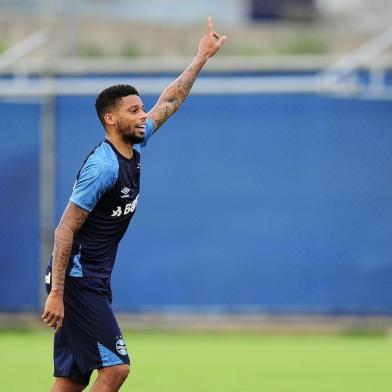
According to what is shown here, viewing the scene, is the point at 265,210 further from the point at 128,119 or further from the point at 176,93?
the point at 128,119

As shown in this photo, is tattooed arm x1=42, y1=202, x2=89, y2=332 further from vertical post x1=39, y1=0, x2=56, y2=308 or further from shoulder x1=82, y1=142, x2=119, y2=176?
vertical post x1=39, y1=0, x2=56, y2=308

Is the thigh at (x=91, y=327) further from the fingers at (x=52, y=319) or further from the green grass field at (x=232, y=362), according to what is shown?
the green grass field at (x=232, y=362)

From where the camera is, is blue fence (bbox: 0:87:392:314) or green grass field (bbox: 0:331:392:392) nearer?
green grass field (bbox: 0:331:392:392)

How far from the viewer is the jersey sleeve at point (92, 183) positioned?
272 inches

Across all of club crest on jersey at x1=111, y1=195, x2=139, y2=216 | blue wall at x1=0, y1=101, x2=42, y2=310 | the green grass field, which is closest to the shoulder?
club crest on jersey at x1=111, y1=195, x2=139, y2=216

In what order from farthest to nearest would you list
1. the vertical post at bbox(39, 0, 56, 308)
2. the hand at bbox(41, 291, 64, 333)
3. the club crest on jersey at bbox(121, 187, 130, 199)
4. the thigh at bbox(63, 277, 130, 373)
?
the vertical post at bbox(39, 0, 56, 308) → the club crest on jersey at bbox(121, 187, 130, 199) → the thigh at bbox(63, 277, 130, 373) → the hand at bbox(41, 291, 64, 333)

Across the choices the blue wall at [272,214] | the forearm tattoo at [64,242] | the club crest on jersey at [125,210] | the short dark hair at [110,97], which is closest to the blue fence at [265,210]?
the blue wall at [272,214]

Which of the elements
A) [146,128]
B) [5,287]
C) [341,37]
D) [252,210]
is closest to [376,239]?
[252,210]

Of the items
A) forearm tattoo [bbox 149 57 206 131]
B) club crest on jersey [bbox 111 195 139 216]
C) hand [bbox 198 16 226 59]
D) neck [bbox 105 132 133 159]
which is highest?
hand [bbox 198 16 226 59]

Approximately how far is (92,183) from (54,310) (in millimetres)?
747

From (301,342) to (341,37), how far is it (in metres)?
10.7

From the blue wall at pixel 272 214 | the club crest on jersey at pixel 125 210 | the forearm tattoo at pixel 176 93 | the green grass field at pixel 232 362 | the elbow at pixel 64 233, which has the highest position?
the forearm tattoo at pixel 176 93

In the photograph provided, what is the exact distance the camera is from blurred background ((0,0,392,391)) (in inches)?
530

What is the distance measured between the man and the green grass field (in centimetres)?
235
